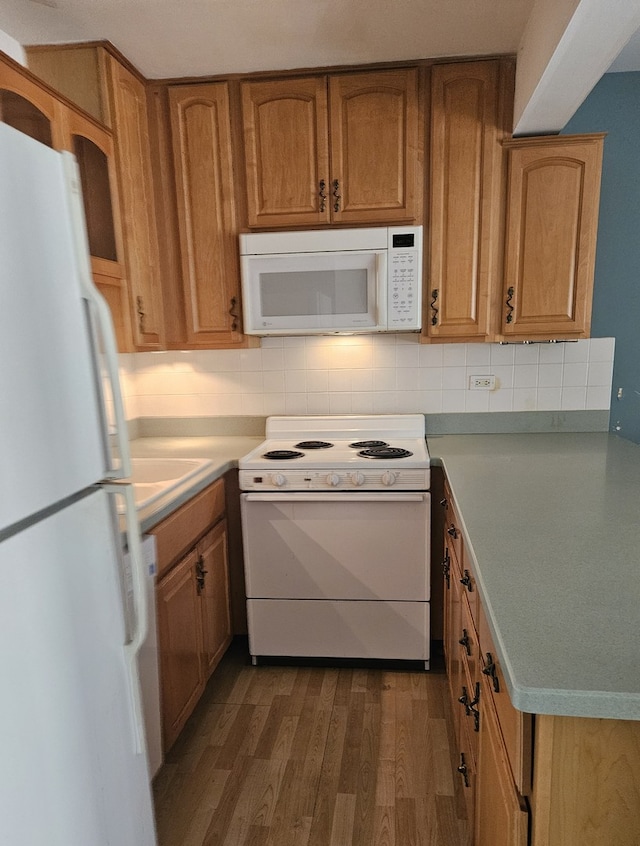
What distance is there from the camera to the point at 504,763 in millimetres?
968

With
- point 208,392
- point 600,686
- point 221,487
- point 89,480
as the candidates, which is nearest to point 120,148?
point 208,392

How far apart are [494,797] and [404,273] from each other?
187cm

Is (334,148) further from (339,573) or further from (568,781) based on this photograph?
(568,781)

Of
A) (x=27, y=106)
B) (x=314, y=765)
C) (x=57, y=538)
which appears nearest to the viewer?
(x=57, y=538)

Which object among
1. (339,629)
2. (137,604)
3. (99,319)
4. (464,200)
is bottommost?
(339,629)

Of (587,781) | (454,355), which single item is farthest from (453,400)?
(587,781)

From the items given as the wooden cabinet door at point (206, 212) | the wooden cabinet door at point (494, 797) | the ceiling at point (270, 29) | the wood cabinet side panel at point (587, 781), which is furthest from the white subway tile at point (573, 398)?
the wood cabinet side panel at point (587, 781)

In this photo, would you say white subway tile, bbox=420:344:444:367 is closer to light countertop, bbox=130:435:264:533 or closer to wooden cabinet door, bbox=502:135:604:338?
wooden cabinet door, bbox=502:135:604:338

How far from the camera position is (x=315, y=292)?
2.40 m

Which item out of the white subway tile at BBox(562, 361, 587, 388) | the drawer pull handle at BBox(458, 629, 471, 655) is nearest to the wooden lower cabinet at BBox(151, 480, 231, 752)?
the drawer pull handle at BBox(458, 629, 471, 655)

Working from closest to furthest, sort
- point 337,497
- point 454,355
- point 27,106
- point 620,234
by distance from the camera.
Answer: point 27,106, point 337,497, point 620,234, point 454,355

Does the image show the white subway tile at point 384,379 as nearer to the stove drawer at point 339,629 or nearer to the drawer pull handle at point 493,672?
the stove drawer at point 339,629

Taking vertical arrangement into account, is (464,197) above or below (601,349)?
above

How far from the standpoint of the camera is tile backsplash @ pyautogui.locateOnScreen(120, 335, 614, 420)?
8.70ft
